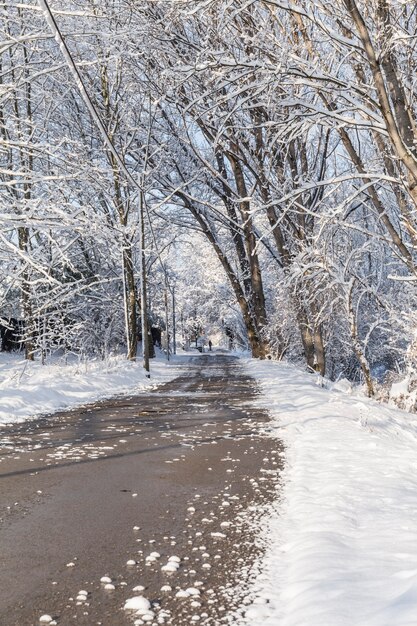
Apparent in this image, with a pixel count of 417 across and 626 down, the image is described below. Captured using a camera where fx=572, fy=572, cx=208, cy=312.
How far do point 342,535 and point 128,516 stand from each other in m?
1.52

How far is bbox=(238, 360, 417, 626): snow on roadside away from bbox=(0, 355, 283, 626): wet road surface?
193mm

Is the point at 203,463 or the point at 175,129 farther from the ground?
the point at 175,129

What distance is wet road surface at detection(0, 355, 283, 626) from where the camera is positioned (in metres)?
2.76

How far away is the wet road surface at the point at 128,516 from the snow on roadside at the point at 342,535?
7.6 inches

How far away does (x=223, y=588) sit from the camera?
9.48 feet

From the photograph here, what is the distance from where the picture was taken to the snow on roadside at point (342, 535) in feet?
8.34

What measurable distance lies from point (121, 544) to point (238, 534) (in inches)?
A: 29.8

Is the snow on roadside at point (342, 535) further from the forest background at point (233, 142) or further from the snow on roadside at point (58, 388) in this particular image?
the snow on roadside at point (58, 388)

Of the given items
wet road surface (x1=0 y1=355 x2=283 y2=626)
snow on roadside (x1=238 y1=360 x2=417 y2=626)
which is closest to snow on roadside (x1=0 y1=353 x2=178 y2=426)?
wet road surface (x1=0 y1=355 x2=283 y2=626)

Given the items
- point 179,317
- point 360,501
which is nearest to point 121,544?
point 360,501

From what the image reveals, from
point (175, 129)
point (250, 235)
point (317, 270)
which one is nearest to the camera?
point (317, 270)

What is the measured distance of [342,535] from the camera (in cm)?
360

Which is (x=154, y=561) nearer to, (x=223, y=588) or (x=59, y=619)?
(x=223, y=588)

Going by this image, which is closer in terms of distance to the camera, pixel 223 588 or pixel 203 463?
pixel 223 588
